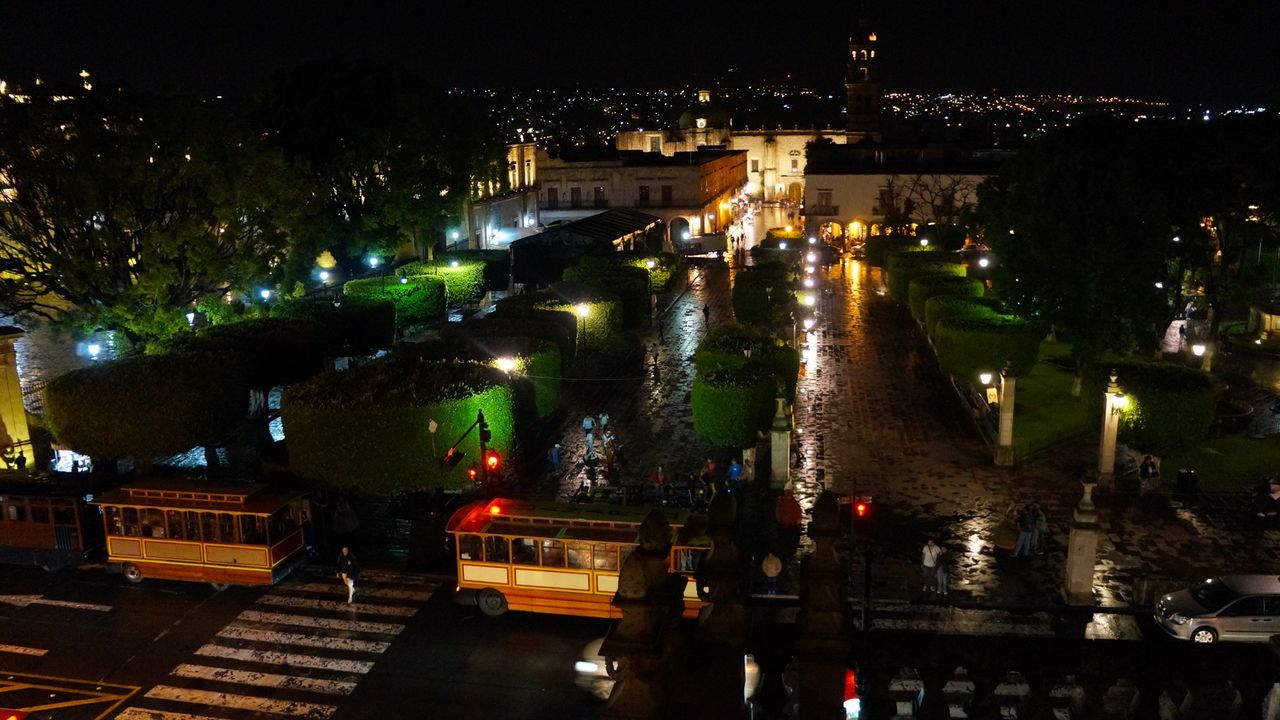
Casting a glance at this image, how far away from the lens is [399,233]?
49719 mm

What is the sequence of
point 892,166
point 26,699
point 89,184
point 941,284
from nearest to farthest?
point 26,699, point 89,184, point 941,284, point 892,166

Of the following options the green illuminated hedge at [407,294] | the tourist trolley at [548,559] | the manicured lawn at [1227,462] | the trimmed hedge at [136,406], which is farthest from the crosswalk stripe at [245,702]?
the green illuminated hedge at [407,294]

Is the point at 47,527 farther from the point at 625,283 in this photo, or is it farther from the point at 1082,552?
the point at 625,283

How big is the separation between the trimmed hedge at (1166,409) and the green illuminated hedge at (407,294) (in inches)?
1151

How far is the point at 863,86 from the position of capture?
11300cm

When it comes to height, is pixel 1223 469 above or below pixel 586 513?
below

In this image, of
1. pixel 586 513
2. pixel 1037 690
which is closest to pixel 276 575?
pixel 586 513

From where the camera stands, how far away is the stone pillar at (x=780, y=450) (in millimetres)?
25344

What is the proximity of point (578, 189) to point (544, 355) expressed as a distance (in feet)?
155

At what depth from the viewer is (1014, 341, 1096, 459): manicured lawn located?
28.4m

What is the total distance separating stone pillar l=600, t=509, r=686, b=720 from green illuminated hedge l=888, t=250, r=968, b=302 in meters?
45.6

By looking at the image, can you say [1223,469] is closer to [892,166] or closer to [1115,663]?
[1115,663]

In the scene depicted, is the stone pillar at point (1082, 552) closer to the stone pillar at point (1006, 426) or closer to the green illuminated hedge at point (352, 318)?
the stone pillar at point (1006, 426)

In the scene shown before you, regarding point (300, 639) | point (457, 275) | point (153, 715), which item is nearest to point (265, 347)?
point (300, 639)
